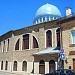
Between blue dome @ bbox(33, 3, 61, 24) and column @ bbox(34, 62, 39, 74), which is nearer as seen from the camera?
column @ bbox(34, 62, 39, 74)

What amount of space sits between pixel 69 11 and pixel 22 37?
10.3 m

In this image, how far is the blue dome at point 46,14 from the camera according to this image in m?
44.3

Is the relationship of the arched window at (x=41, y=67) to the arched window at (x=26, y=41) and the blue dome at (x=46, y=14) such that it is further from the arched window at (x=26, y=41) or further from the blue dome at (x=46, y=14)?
the blue dome at (x=46, y=14)

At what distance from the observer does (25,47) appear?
117 feet

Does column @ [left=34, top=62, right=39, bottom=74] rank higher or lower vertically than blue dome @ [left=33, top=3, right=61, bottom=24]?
lower

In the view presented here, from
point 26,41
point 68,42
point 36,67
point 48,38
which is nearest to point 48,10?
point 26,41

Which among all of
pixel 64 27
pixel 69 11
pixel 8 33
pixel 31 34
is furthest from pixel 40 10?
pixel 64 27

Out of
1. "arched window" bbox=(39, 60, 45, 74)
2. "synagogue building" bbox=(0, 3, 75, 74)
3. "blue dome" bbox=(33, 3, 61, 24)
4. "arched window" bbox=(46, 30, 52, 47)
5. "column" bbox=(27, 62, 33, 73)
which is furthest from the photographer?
"blue dome" bbox=(33, 3, 61, 24)

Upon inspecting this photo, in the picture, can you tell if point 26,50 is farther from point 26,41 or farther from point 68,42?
point 68,42

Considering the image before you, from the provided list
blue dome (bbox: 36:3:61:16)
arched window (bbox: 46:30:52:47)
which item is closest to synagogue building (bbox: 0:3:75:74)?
arched window (bbox: 46:30:52:47)

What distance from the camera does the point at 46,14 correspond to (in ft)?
145

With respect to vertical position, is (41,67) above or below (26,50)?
below

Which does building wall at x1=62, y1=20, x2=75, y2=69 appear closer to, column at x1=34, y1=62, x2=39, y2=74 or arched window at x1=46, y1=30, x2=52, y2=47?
arched window at x1=46, y1=30, x2=52, y2=47

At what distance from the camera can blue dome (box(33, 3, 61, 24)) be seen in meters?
44.3
